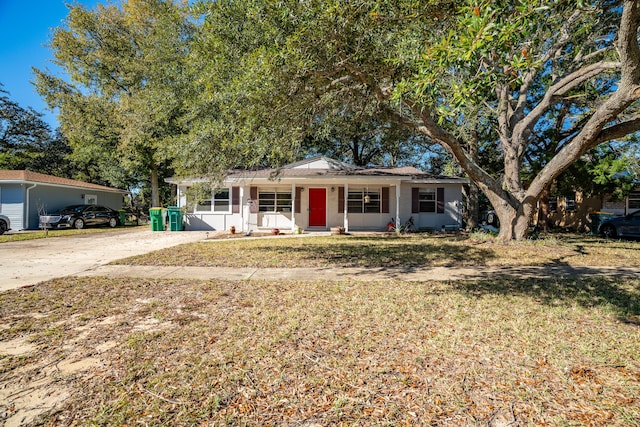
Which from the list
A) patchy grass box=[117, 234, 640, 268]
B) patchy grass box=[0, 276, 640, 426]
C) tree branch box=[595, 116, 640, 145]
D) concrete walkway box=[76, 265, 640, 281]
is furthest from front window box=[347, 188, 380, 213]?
patchy grass box=[0, 276, 640, 426]

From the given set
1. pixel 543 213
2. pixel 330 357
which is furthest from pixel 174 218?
pixel 543 213

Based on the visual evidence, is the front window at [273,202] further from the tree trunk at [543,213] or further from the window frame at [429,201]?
the tree trunk at [543,213]

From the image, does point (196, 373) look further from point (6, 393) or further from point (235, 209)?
point (235, 209)

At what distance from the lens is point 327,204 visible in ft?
53.5

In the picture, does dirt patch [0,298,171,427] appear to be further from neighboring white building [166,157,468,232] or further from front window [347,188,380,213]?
front window [347,188,380,213]

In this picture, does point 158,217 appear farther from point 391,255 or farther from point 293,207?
point 391,255

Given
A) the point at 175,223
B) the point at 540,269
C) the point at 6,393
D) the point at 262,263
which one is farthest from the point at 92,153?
the point at 540,269

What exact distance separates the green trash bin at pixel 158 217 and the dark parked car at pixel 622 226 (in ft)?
69.0

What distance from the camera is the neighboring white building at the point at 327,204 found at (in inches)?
631

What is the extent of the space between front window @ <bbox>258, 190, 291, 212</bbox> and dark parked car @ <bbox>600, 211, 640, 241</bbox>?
14817 millimetres

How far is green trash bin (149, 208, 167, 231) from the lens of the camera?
1585 centimetres

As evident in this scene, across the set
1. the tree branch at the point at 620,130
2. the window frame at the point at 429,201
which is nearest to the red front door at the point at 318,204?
the window frame at the point at 429,201

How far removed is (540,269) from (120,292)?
8.39m

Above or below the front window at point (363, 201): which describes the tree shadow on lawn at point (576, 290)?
below
